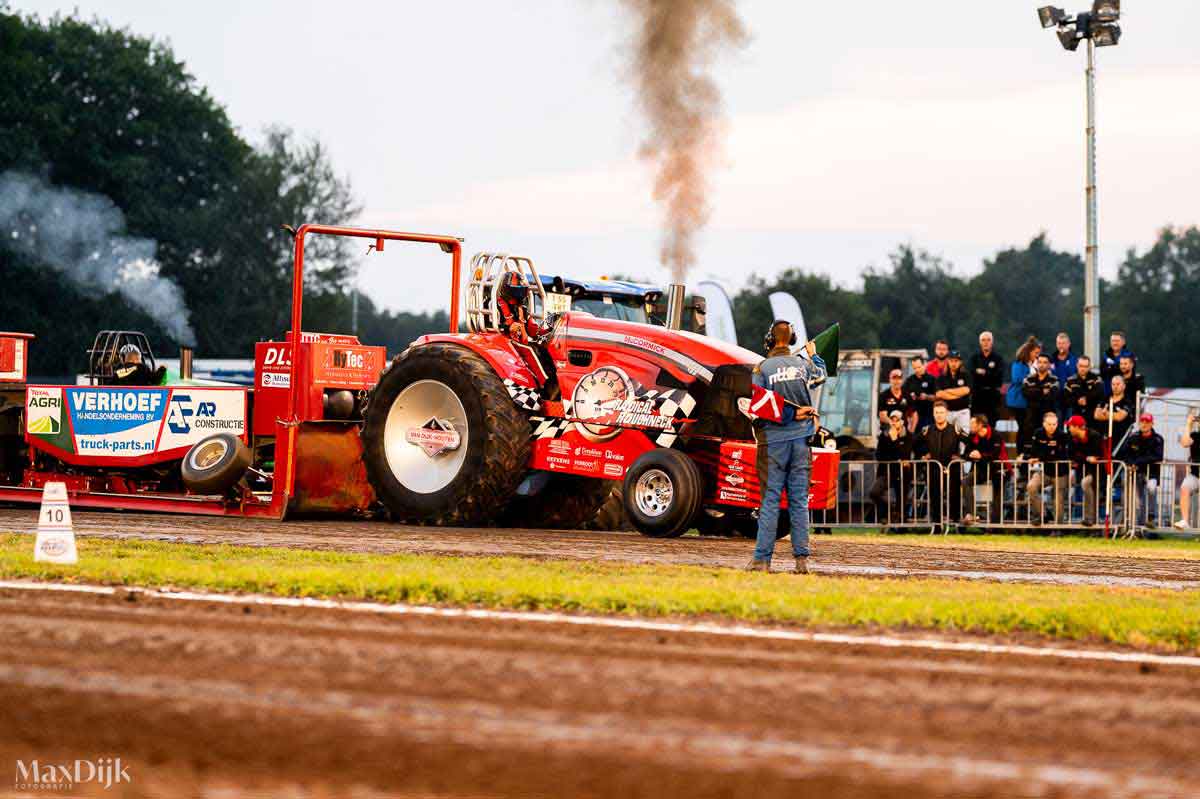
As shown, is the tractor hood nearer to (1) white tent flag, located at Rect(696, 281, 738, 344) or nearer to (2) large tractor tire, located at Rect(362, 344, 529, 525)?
(2) large tractor tire, located at Rect(362, 344, 529, 525)

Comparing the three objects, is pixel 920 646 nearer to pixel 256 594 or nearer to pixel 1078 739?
pixel 1078 739

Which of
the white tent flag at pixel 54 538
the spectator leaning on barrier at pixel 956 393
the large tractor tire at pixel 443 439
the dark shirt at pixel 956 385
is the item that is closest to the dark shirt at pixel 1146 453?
the spectator leaning on barrier at pixel 956 393

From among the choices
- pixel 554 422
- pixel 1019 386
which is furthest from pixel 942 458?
pixel 554 422

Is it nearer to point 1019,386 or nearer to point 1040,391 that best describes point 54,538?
point 1040,391

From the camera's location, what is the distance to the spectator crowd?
21.5 meters

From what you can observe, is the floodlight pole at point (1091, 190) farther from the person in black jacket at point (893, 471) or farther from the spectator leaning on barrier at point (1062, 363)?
the person in black jacket at point (893, 471)

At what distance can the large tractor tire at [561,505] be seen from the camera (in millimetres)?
19188

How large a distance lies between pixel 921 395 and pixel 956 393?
0.54 meters

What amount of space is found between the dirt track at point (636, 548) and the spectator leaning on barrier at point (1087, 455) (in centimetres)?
442

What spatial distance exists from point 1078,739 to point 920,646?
7.37 feet

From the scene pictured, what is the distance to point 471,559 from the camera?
13.3m

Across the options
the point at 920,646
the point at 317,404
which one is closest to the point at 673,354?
the point at 317,404

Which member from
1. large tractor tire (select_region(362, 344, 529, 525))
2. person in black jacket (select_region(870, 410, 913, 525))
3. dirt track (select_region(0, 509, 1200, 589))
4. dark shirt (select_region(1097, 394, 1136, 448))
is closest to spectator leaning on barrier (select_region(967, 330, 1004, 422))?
person in black jacket (select_region(870, 410, 913, 525))

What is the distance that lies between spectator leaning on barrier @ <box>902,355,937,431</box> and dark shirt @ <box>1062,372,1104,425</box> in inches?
77.0
